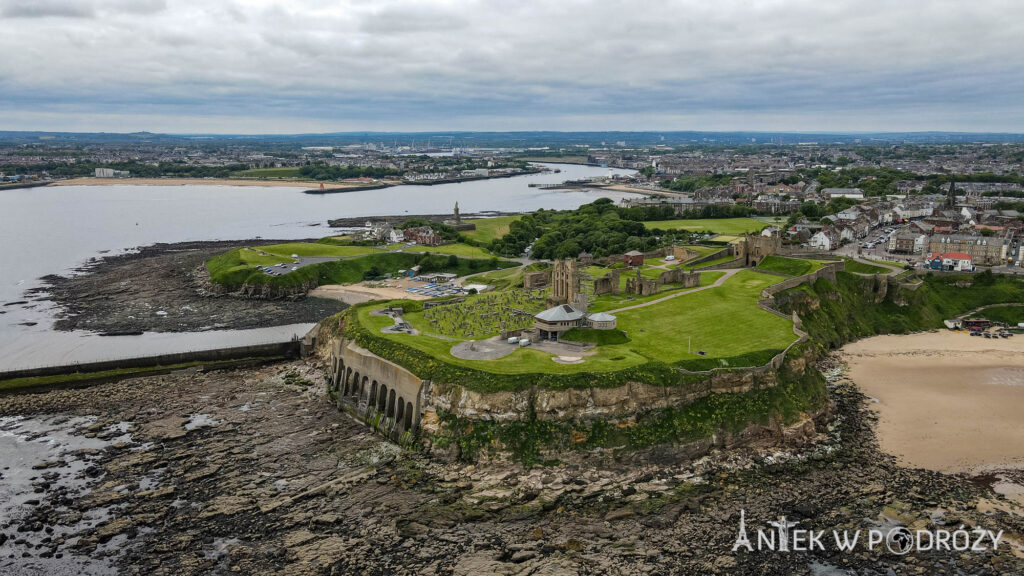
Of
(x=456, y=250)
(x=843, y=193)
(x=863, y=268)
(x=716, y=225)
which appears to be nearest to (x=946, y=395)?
(x=863, y=268)

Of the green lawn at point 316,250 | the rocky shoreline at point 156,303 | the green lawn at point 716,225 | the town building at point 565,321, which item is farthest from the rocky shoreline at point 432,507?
the green lawn at point 716,225

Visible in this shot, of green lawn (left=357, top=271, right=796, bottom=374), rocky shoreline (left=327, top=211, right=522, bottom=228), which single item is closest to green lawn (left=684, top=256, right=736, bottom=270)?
green lawn (left=357, top=271, right=796, bottom=374)

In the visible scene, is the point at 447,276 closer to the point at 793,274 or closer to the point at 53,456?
the point at 793,274

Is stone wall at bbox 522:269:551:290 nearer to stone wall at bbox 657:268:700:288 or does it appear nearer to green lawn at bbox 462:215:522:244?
stone wall at bbox 657:268:700:288

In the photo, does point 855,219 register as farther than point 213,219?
No

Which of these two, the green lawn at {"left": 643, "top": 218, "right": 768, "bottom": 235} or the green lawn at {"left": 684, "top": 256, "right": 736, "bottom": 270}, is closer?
the green lawn at {"left": 684, "top": 256, "right": 736, "bottom": 270}

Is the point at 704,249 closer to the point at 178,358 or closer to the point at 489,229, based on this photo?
the point at 489,229

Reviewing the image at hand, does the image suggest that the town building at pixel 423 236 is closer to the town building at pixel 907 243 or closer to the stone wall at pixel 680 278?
the stone wall at pixel 680 278

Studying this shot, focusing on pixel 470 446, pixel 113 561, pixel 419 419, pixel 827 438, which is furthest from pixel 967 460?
pixel 113 561
